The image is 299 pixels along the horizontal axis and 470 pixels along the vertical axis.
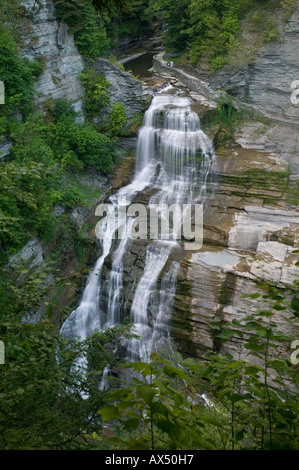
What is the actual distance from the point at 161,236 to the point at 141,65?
15.4 m

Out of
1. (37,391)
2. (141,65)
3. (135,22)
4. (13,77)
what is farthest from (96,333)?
(135,22)

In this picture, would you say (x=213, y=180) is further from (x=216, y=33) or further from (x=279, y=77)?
(x=216, y=33)

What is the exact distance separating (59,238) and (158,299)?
4.30 m

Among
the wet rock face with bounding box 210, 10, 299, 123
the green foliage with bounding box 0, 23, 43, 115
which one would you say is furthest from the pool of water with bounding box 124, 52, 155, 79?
the green foliage with bounding box 0, 23, 43, 115

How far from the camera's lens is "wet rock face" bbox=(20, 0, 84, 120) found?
14141 millimetres

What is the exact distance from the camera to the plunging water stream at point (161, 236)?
11201 millimetres

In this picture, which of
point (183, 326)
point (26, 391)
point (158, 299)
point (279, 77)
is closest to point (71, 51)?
point (279, 77)

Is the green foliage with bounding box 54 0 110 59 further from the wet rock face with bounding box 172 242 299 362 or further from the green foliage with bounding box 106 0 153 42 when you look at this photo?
the wet rock face with bounding box 172 242 299 362

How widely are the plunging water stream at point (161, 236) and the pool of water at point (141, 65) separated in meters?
3.31

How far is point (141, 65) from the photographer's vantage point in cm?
2339

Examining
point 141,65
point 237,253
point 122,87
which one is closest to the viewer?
point 237,253

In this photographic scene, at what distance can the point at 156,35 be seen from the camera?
29.2 meters

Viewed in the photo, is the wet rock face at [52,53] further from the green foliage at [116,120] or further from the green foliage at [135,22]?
the green foliage at [135,22]

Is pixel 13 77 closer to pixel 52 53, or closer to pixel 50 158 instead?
pixel 50 158
